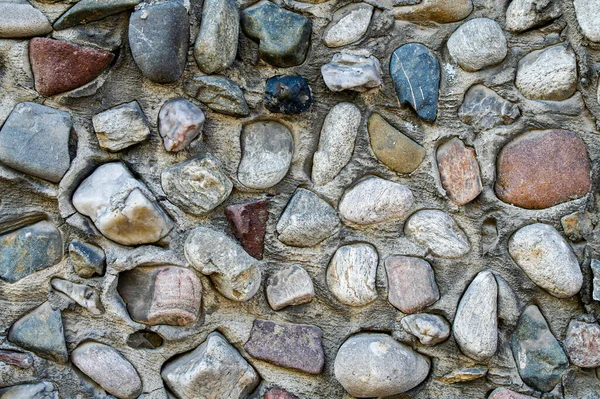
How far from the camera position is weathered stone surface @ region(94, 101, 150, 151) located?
105 cm

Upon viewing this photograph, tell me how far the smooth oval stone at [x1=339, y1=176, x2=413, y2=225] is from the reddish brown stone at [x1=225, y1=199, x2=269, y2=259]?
143 millimetres

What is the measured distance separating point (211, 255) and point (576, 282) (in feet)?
2.06

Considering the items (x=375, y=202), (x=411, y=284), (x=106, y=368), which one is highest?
(x=375, y=202)

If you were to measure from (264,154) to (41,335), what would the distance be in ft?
1.61

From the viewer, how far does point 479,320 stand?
1062 mm

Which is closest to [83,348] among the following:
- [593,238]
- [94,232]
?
[94,232]

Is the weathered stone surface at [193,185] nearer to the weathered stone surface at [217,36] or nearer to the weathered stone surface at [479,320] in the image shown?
the weathered stone surface at [217,36]

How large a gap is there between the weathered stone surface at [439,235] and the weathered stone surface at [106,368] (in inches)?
22.0

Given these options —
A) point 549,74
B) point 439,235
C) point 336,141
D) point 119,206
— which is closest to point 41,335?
point 119,206

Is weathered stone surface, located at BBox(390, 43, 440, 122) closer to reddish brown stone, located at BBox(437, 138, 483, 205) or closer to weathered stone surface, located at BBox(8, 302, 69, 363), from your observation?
reddish brown stone, located at BBox(437, 138, 483, 205)

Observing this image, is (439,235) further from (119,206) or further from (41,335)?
(41,335)

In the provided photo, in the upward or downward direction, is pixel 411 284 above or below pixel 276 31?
below

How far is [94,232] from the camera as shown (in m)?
1.05

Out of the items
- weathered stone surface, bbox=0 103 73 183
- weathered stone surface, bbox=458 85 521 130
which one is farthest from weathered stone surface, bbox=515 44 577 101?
weathered stone surface, bbox=0 103 73 183
